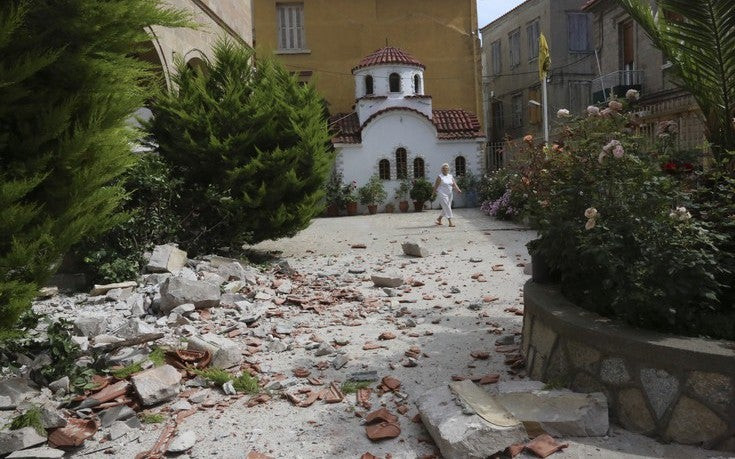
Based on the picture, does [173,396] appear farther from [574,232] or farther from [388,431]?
[574,232]

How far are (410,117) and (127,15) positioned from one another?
1986cm

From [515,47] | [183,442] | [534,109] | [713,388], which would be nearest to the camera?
[713,388]

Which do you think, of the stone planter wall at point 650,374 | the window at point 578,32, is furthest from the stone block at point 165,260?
the window at point 578,32

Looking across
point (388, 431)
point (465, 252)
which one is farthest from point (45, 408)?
point (465, 252)

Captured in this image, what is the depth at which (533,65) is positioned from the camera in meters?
30.2

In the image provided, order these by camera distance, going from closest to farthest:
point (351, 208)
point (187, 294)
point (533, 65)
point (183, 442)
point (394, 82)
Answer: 1. point (183, 442)
2. point (187, 294)
3. point (351, 208)
4. point (394, 82)
5. point (533, 65)

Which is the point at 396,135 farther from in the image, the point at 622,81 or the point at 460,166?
the point at 622,81

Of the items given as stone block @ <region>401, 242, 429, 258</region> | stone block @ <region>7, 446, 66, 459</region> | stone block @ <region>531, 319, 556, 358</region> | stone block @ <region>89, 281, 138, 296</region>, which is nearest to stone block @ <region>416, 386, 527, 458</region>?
stone block @ <region>531, 319, 556, 358</region>

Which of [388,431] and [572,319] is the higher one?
[572,319]

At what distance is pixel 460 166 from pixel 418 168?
1.64m

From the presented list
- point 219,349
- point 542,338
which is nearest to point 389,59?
point 219,349

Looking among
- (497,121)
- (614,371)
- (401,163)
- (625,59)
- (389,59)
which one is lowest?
(614,371)

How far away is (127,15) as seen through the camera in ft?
12.5

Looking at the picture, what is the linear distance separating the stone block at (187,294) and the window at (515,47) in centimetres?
2810
